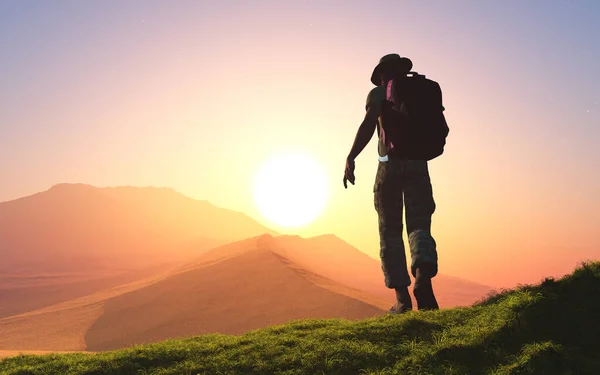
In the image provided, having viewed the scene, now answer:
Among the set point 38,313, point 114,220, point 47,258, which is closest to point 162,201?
point 114,220

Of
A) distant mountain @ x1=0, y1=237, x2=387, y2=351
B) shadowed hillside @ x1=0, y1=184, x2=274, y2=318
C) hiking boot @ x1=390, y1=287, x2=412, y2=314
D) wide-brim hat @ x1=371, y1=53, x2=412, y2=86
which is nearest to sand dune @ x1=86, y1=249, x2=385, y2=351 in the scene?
distant mountain @ x1=0, y1=237, x2=387, y2=351

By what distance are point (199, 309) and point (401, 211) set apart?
20.5 m

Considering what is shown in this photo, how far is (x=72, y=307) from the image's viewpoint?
3325 cm

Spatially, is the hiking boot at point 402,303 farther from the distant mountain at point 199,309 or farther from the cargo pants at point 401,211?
the distant mountain at point 199,309

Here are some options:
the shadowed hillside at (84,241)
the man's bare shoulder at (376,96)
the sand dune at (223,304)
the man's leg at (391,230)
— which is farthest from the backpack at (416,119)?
the shadowed hillside at (84,241)

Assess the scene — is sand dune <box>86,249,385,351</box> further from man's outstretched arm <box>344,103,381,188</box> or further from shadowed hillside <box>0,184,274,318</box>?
shadowed hillside <box>0,184,274,318</box>

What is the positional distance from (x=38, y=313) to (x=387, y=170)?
34263 mm

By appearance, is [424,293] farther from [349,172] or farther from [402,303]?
[349,172]

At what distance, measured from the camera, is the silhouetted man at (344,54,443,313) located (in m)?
7.07

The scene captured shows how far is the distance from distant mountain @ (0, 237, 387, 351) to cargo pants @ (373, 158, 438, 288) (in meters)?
14.3

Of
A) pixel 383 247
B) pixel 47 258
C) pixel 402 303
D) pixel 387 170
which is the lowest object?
pixel 47 258

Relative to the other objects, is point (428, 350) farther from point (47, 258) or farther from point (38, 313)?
point (47, 258)

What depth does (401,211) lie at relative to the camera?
7.47 m

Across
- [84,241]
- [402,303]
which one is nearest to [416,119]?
[402,303]
